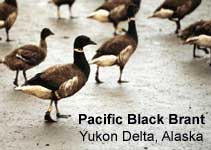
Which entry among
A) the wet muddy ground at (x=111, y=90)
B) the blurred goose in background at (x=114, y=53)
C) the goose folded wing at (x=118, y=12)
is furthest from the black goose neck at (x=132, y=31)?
the goose folded wing at (x=118, y=12)

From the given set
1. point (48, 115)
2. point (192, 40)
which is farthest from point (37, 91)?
point (192, 40)

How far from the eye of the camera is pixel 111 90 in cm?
1000

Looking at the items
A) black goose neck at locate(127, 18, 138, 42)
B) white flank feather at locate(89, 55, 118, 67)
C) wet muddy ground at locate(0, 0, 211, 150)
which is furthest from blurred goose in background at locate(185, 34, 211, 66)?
white flank feather at locate(89, 55, 118, 67)

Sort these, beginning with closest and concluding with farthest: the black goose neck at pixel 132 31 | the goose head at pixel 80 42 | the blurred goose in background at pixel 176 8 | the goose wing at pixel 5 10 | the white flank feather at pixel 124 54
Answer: the goose head at pixel 80 42, the white flank feather at pixel 124 54, the black goose neck at pixel 132 31, the goose wing at pixel 5 10, the blurred goose in background at pixel 176 8

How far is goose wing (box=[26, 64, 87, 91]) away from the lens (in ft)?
27.0

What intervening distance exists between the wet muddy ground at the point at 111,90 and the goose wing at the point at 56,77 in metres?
0.57

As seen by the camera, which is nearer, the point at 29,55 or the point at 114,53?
the point at 29,55

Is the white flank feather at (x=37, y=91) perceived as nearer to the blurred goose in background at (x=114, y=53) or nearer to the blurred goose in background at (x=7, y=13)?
the blurred goose in background at (x=114, y=53)

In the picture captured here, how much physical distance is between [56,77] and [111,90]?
1.86m

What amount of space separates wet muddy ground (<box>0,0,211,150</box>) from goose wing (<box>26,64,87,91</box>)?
57 cm

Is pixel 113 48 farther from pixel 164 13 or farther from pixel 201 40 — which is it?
pixel 164 13

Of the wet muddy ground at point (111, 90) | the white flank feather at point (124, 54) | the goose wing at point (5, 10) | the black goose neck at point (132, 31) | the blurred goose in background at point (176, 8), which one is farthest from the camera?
the blurred goose in background at point (176, 8)

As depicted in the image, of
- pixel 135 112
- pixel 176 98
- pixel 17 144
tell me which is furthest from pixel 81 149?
pixel 176 98

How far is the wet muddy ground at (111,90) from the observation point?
26.0 ft
